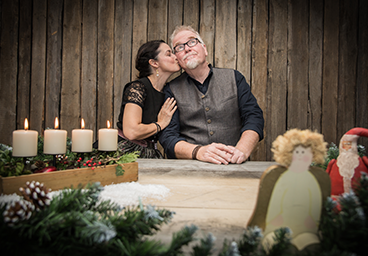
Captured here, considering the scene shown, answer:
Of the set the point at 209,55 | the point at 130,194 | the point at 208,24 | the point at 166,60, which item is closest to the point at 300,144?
the point at 130,194

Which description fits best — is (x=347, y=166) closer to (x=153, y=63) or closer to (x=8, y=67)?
(x=153, y=63)

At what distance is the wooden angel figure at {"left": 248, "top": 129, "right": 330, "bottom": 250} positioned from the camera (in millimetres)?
378

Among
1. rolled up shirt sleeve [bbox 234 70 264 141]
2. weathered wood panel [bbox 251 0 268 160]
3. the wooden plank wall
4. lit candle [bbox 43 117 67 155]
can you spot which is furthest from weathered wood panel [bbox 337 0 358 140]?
lit candle [bbox 43 117 67 155]

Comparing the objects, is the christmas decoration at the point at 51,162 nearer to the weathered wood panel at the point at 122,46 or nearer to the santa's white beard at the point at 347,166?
the santa's white beard at the point at 347,166

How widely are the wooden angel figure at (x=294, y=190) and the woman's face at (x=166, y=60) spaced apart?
153 centimetres

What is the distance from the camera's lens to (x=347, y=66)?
Answer: 6.53ft

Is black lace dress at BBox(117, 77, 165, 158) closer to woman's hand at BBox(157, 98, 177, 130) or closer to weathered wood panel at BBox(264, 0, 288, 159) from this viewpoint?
woman's hand at BBox(157, 98, 177, 130)

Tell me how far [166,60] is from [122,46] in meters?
0.57

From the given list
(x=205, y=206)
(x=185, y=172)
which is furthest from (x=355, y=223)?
(x=185, y=172)

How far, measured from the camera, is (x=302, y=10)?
1.97m

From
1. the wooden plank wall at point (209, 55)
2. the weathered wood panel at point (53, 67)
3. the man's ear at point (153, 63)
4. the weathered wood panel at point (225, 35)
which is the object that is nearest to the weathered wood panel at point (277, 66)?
the wooden plank wall at point (209, 55)

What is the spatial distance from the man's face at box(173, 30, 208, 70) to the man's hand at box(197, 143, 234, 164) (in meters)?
0.76

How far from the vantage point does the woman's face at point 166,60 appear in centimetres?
178

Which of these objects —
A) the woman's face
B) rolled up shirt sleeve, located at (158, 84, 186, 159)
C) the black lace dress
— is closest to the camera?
rolled up shirt sleeve, located at (158, 84, 186, 159)
